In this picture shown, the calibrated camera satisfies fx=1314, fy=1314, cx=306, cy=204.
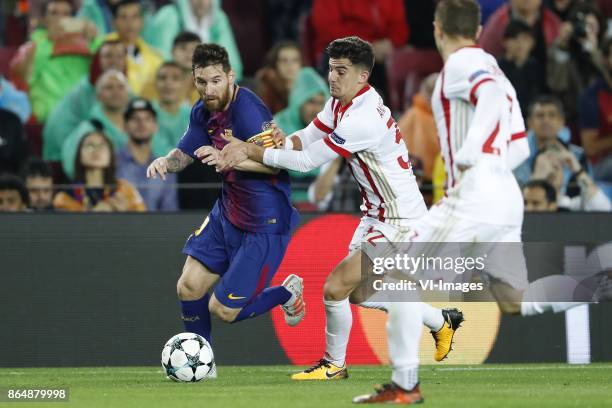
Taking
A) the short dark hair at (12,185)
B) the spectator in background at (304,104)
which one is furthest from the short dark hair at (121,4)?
the short dark hair at (12,185)

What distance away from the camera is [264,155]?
9148 millimetres

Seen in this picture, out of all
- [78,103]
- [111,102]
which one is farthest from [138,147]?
[78,103]

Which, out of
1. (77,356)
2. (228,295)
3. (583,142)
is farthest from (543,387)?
(583,142)

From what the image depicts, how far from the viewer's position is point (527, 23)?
1471 cm

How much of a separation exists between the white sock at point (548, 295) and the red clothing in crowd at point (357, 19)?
5.04 meters

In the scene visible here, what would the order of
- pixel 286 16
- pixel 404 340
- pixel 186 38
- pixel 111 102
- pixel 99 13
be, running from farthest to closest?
pixel 286 16 < pixel 99 13 < pixel 186 38 < pixel 111 102 < pixel 404 340

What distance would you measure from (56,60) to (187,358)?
6799 mm

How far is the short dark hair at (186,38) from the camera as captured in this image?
1490 centimetres

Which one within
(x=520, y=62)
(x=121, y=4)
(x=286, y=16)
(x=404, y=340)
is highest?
(x=121, y=4)

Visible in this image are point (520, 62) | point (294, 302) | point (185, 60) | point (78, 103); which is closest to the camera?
point (294, 302)

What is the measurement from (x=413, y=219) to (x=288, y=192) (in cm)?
101

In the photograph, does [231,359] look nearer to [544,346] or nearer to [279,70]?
[544,346]

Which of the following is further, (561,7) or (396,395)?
(561,7)

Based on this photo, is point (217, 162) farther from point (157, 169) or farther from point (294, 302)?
point (294, 302)
